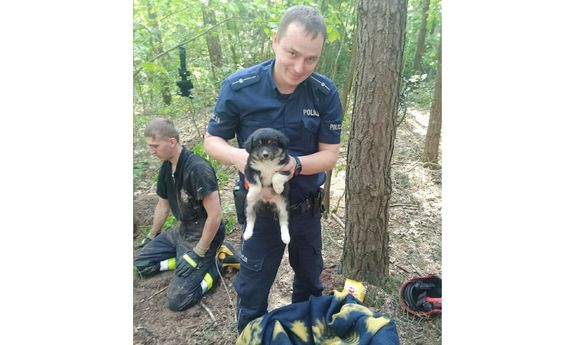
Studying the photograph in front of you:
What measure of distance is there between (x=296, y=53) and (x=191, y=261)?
73.0 inches

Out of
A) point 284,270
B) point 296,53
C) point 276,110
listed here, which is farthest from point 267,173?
point 284,270

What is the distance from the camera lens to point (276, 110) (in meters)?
1.96

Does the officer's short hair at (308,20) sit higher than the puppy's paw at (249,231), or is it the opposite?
the officer's short hair at (308,20)

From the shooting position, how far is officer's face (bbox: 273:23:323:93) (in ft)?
5.64

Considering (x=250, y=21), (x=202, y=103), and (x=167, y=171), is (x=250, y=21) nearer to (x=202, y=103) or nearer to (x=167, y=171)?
(x=202, y=103)

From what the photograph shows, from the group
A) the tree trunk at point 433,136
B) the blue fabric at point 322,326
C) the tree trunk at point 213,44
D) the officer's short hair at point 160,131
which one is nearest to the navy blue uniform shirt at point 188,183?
the officer's short hair at point 160,131

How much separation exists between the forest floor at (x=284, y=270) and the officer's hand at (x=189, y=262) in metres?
0.22

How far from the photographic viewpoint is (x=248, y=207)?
2100 millimetres

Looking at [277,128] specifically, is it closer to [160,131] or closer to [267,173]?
[267,173]

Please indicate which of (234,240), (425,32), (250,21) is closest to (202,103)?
(250,21)

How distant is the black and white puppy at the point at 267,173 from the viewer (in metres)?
1.75

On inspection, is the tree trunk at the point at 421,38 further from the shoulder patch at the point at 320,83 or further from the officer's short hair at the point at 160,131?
the officer's short hair at the point at 160,131

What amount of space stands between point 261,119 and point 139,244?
1.73 metres

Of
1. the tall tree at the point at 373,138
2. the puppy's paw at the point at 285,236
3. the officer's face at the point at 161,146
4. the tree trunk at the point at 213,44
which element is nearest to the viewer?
the puppy's paw at the point at 285,236
